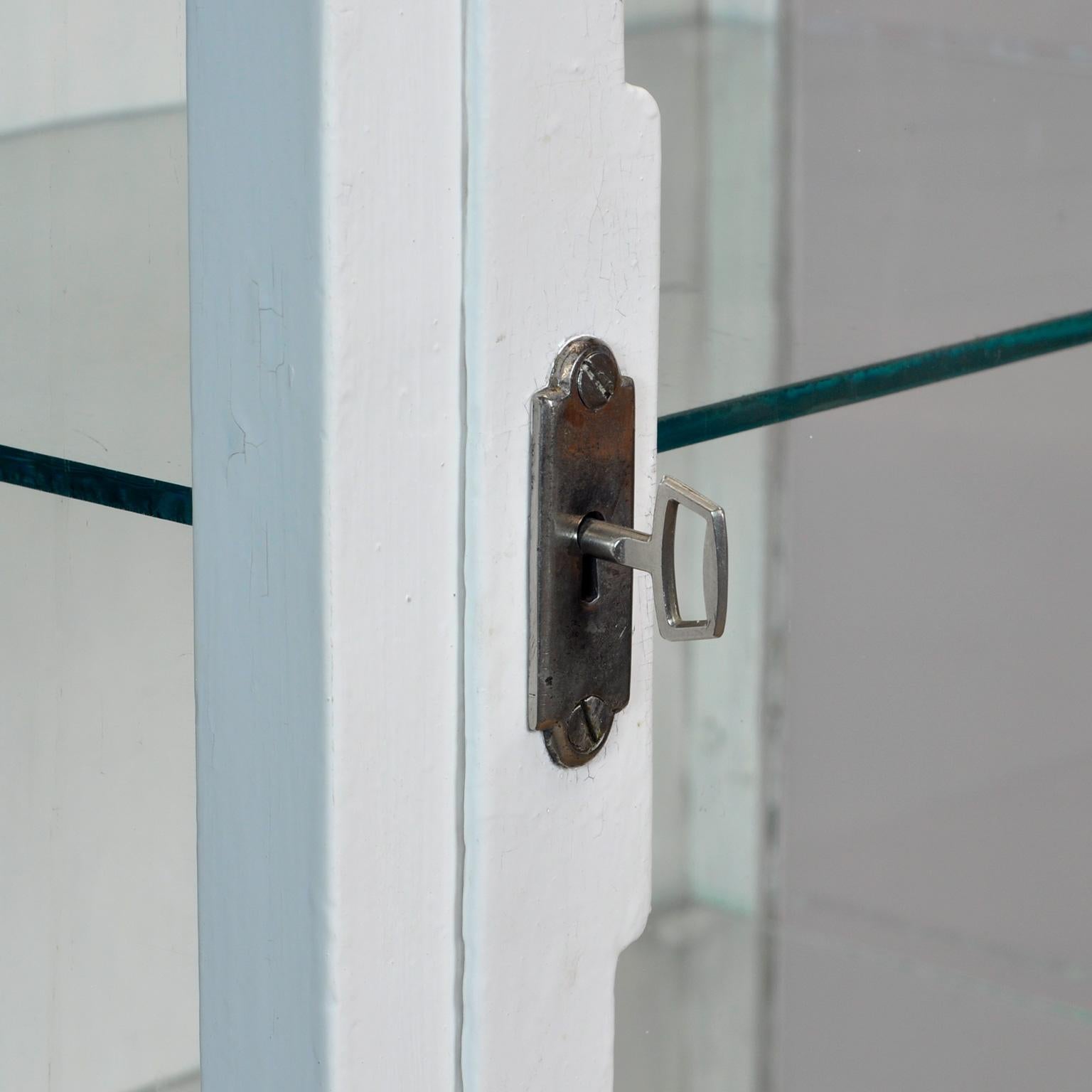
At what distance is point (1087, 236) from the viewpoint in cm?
68

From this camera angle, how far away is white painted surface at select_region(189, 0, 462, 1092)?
43 cm

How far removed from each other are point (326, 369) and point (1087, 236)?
0.42 metres

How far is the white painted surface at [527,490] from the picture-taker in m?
0.46

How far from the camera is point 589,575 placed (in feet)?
1.60

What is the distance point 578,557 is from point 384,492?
0.07 meters

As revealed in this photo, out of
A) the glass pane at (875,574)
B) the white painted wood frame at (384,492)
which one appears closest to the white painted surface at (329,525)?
the white painted wood frame at (384,492)

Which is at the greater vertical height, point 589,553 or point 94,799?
point 589,553

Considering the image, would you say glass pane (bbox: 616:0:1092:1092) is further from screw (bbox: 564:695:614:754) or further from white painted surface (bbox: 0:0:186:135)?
white painted surface (bbox: 0:0:186:135)

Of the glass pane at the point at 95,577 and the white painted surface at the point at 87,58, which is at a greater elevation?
the white painted surface at the point at 87,58

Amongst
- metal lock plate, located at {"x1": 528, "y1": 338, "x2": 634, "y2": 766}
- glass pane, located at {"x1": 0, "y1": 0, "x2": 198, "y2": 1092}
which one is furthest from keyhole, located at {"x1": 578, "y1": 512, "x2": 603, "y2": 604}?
glass pane, located at {"x1": 0, "y1": 0, "x2": 198, "y2": 1092}

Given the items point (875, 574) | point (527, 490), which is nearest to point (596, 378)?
point (527, 490)

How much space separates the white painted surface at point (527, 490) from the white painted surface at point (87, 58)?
4.8 inches

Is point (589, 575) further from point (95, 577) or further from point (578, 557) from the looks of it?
point (95, 577)

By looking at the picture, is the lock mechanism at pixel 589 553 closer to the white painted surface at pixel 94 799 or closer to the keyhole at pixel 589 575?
the keyhole at pixel 589 575
